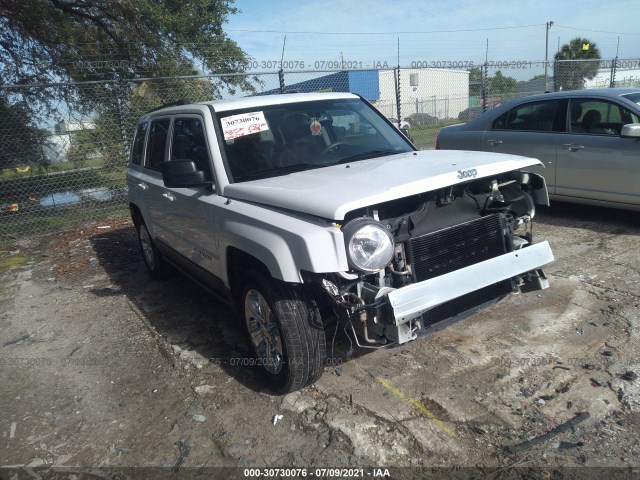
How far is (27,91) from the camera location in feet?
31.1

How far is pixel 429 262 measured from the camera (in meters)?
2.98

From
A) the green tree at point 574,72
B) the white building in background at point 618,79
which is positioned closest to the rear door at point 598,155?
the green tree at point 574,72

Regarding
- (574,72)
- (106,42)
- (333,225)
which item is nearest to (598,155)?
(333,225)

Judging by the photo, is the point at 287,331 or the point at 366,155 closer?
the point at 287,331

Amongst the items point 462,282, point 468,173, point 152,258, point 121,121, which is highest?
point 121,121

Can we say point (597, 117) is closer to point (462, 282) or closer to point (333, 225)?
point (462, 282)

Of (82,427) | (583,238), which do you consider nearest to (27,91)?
(82,427)

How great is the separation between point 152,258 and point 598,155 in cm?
541

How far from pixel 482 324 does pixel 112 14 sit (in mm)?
11155

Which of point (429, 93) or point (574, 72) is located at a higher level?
point (574, 72)

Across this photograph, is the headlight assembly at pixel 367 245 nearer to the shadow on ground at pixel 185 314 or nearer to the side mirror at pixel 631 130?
the shadow on ground at pixel 185 314

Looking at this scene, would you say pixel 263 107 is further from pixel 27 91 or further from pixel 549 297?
pixel 27 91

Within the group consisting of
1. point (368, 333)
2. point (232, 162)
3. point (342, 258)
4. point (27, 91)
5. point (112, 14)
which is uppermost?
point (112, 14)

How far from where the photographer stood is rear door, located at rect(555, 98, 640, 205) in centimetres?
565
